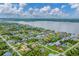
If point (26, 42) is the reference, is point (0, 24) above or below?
above

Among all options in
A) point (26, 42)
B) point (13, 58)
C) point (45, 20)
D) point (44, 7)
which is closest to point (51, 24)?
point (45, 20)

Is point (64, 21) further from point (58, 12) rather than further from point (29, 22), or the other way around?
point (29, 22)

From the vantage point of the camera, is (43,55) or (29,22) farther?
(29,22)

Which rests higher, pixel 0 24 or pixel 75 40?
pixel 0 24

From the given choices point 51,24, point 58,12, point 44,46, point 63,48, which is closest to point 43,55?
point 44,46

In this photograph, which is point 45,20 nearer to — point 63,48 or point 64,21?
point 64,21

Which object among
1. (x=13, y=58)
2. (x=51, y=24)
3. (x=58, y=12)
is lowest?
(x=13, y=58)
